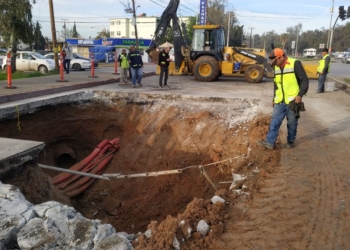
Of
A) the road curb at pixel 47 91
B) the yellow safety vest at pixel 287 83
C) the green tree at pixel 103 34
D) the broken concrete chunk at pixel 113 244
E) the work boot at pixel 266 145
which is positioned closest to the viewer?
the broken concrete chunk at pixel 113 244

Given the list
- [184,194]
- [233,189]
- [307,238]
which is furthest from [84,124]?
[307,238]

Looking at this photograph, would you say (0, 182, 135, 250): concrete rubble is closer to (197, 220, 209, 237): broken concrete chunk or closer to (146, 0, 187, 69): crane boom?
(197, 220, 209, 237): broken concrete chunk

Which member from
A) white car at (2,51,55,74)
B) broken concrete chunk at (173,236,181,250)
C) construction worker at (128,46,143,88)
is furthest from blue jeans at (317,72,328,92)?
white car at (2,51,55,74)

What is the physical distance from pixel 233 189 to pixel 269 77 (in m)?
14.9

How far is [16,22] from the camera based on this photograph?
1866cm

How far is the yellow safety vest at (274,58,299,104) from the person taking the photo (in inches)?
222

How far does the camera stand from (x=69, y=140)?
1037cm

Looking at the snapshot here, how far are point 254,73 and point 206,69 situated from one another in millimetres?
2390

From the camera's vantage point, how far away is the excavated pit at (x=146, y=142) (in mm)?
7018

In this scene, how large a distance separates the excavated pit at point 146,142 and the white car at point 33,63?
12590 millimetres

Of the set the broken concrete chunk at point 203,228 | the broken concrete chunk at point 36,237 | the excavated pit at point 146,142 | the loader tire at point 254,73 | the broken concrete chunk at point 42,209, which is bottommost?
the excavated pit at point 146,142

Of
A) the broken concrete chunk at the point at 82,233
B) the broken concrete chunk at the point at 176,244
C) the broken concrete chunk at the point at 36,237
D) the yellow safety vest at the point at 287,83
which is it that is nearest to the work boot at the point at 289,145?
the yellow safety vest at the point at 287,83

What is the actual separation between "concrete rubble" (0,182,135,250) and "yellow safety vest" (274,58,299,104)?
378 cm

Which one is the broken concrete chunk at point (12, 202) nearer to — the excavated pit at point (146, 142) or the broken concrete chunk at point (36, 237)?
the broken concrete chunk at point (36, 237)
